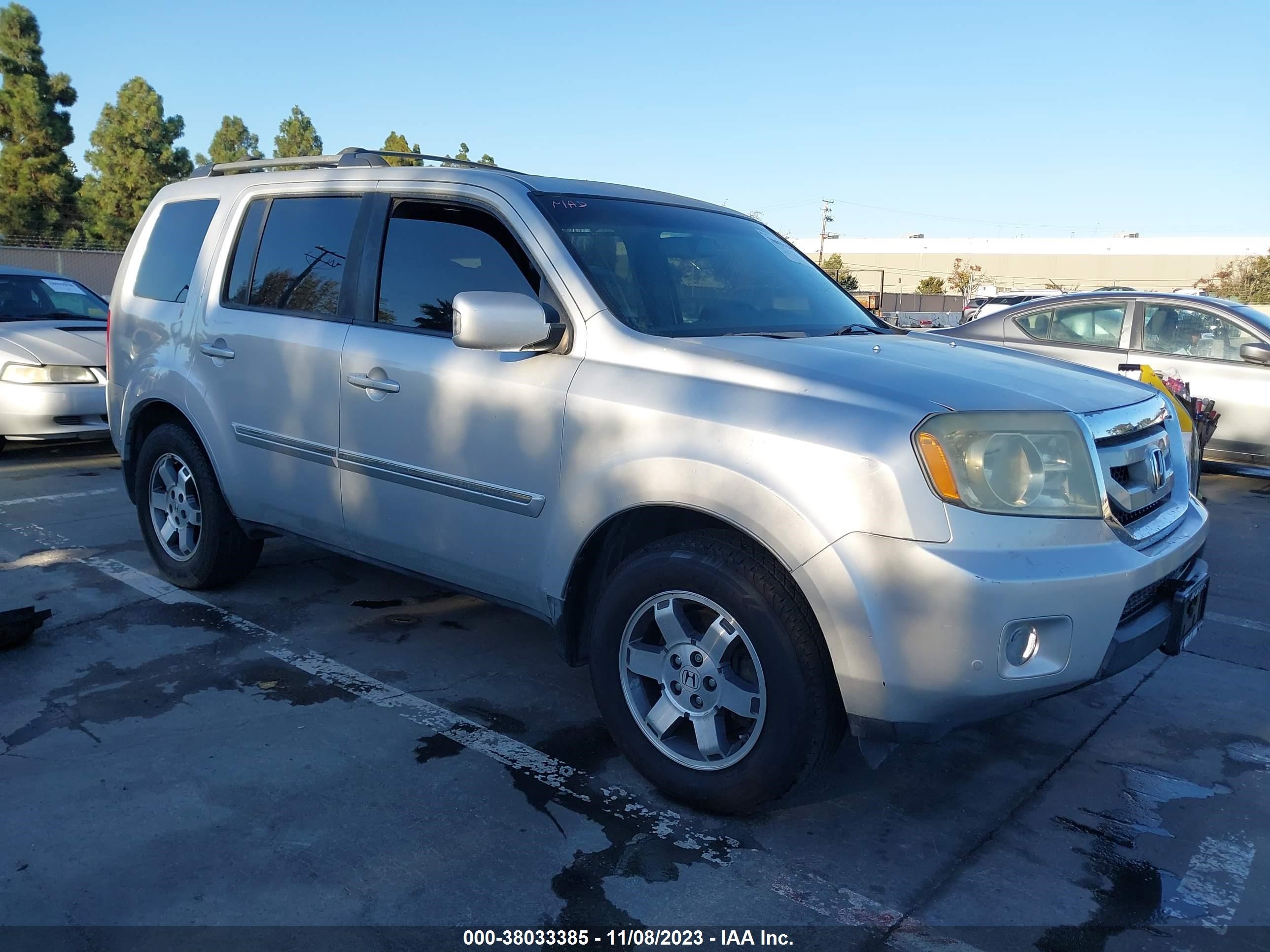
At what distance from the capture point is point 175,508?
16.3 feet

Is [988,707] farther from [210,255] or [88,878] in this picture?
[210,255]

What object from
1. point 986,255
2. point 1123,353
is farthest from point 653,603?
point 986,255

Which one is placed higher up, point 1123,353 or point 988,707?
point 1123,353

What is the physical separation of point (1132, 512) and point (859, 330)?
51.8 inches

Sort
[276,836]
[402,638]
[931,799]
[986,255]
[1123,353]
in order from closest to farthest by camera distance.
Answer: [276,836] → [931,799] → [402,638] → [1123,353] → [986,255]

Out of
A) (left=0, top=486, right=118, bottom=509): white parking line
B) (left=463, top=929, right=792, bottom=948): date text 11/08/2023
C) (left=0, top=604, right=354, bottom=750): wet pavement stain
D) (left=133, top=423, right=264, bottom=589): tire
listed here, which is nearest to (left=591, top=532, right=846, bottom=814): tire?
(left=463, top=929, right=792, bottom=948): date text 11/08/2023

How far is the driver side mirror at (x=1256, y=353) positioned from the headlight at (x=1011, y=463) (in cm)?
639

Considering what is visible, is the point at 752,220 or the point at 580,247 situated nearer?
the point at 580,247

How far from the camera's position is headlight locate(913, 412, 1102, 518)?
262 centimetres

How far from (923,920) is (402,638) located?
2.62 meters

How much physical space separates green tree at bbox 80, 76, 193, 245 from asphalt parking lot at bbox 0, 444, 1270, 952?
31270 mm

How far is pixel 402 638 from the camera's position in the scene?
449 cm

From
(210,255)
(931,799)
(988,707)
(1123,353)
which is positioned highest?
(210,255)

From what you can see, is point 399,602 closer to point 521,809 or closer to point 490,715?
point 490,715
